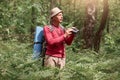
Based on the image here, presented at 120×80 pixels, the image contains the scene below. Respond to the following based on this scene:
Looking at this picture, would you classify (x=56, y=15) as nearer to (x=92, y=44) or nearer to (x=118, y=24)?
(x=92, y=44)

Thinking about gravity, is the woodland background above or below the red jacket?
below

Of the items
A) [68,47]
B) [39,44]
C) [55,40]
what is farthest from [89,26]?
[55,40]

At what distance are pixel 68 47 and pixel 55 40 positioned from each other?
662 centimetres

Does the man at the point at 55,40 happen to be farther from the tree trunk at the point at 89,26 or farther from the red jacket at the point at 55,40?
the tree trunk at the point at 89,26

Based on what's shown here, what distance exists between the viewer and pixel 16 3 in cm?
2278

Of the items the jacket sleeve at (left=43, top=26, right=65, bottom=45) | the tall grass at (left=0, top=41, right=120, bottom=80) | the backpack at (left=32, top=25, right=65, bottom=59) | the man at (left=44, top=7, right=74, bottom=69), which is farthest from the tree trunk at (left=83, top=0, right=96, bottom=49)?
the jacket sleeve at (left=43, top=26, right=65, bottom=45)

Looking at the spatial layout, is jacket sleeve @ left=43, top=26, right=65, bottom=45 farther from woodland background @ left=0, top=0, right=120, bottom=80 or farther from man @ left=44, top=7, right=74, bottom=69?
woodland background @ left=0, top=0, right=120, bottom=80

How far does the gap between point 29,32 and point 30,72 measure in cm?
1338

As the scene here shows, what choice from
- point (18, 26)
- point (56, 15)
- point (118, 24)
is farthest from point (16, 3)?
point (56, 15)

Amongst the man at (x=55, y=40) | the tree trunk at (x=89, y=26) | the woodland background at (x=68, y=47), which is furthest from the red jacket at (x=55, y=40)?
the tree trunk at (x=89, y=26)

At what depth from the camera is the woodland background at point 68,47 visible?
6852 millimetres

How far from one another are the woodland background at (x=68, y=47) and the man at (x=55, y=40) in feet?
0.75

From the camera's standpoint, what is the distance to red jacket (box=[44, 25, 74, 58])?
24.2 feet

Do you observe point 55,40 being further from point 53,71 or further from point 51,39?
point 53,71
